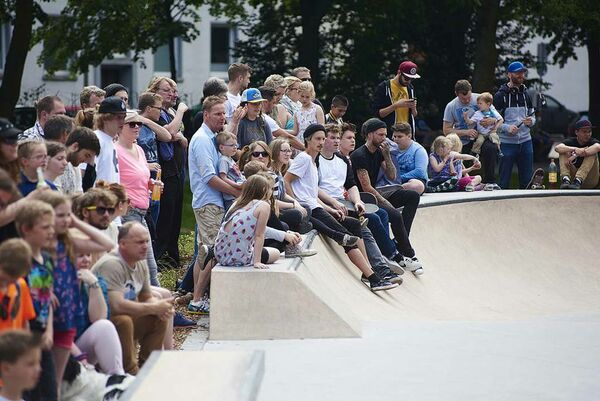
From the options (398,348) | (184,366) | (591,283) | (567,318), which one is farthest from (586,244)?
(184,366)

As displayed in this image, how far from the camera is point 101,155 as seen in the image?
8867 mm

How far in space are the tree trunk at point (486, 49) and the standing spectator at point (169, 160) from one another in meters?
15.8

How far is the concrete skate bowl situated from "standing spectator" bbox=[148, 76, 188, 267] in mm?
1575

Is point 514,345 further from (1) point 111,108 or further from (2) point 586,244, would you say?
(2) point 586,244

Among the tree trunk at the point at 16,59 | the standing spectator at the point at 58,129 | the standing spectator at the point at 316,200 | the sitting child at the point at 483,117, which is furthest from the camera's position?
the tree trunk at the point at 16,59

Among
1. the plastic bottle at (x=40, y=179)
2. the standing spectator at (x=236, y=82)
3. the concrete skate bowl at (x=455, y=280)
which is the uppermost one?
the plastic bottle at (x=40, y=179)

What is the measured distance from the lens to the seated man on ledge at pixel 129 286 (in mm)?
7023

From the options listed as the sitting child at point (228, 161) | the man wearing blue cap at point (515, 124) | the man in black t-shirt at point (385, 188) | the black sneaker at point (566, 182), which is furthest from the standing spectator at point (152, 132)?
the black sneaker at point (566, 182)

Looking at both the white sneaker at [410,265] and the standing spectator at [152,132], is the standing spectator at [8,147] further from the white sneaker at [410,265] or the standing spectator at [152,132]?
the white sneaker at [410,265]

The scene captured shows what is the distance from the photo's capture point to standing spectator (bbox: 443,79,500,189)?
17.4 meters

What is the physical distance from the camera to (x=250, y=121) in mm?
11586

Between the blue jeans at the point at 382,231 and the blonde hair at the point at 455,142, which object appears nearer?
the blue jeans at the point at 382,231

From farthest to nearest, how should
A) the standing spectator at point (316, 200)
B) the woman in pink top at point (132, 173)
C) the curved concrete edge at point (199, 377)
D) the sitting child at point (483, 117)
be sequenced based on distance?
1. the sitting child at point (483, 117)
2. the standing spectator at point (316, 200)
3. the woman in pink top at point (132, 173)
4. the curved concrete edge at point (199, 377)

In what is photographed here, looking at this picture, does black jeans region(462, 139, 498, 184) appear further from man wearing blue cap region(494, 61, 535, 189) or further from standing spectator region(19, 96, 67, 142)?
standing spectator region(19, 96, 67, 142)
